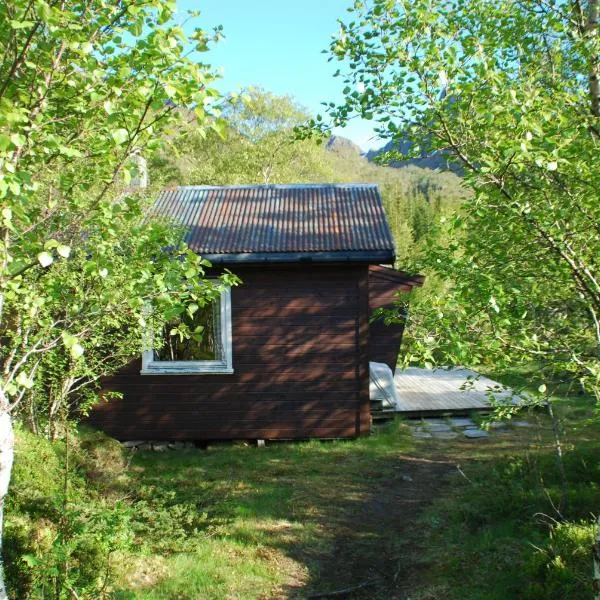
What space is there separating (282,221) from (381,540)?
5.60 metres

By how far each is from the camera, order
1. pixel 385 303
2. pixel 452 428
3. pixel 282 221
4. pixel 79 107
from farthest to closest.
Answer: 1. pixel 385 303
2. pixel 452 428
3. pixel 282 221
4. pixel 79 107

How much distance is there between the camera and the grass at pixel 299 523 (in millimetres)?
4711

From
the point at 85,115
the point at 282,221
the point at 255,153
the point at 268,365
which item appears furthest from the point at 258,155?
the point at 85,115

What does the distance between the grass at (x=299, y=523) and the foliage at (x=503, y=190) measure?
1192 millimetres

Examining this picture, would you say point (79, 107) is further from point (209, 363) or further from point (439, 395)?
point (439, 395)

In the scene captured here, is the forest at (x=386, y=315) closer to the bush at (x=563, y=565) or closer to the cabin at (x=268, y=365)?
the bush at (x=563, y=565)

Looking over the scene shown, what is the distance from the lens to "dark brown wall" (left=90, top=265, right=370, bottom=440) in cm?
942

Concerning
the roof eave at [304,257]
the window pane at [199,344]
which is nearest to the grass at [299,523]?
the window pane at [199,344]

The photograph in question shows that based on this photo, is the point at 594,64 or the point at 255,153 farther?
the point at 255,153

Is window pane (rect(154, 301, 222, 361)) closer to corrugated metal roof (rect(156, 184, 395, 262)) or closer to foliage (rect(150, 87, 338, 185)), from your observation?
corrugated metal roof (rect(156, 184, 395, 262))

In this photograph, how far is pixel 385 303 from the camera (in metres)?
12.8

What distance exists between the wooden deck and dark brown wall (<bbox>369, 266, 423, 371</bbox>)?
810 millimetres

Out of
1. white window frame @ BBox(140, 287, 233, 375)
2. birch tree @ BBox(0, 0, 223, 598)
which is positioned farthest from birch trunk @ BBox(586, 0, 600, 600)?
white window frame @ BBox(140, 287, 233, 375)

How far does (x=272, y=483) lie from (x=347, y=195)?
18.6ft
